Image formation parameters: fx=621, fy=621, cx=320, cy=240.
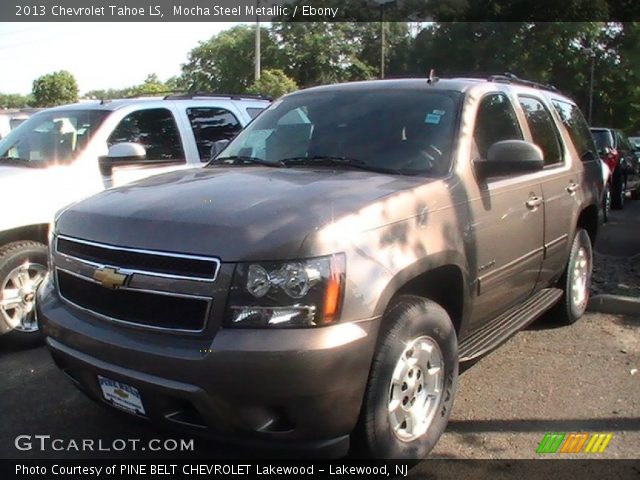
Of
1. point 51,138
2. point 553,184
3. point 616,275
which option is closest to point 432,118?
point 553,184

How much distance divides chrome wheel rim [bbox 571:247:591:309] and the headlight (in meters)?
3.37

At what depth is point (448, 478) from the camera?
3.05 metres

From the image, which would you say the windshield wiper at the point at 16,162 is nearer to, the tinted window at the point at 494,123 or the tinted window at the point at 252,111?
the tinted window at the point at 252,111

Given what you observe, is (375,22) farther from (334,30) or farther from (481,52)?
(481,52)

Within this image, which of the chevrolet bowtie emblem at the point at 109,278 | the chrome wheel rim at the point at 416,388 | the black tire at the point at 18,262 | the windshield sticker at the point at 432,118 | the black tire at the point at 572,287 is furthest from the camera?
the black tire at the point at 572,287

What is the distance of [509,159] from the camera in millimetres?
3457

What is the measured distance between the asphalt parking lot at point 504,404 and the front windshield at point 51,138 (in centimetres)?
166

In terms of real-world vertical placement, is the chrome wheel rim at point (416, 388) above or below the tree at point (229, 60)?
below

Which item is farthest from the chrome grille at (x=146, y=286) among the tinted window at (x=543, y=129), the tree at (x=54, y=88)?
the tree at (x=54, y=88)

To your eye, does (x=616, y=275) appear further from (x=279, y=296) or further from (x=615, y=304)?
(x=279, y=296)

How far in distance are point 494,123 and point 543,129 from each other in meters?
0.90

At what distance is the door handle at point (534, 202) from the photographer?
160 inches

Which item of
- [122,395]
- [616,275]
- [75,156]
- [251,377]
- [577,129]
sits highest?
[577,129]

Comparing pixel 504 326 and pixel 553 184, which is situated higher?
pixel 553 184
